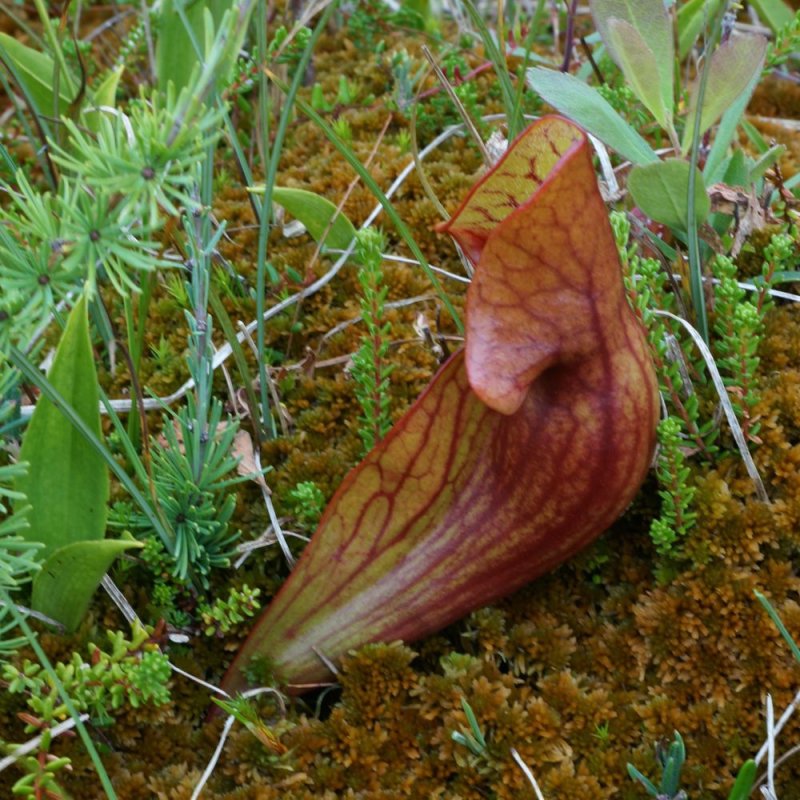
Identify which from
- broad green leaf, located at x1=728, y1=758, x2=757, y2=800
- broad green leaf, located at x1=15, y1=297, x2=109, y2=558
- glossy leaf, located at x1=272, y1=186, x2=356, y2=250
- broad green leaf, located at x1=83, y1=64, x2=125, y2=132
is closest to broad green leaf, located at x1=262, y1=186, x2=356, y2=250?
glossy leaf, located at x1=272, y1=186, x2=356, y2=250

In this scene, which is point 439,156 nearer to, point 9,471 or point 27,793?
point 9,471

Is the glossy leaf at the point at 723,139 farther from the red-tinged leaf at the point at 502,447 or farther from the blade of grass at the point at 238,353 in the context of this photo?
the blade of grass at the point at 238,353

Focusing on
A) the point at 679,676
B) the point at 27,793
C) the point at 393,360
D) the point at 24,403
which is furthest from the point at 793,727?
the point at 24,403

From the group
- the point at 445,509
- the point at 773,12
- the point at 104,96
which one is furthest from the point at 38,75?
the point at 773,12

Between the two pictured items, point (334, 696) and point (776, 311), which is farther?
point (776, 311)

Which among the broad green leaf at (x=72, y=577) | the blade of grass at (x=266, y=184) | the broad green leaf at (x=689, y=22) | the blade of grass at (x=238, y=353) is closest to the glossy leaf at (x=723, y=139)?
the broad green leaf at (x=689, y=22)

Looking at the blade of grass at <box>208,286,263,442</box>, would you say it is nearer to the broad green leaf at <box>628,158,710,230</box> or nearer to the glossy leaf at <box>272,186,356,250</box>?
the glossy leaf at <box>272,186,356,250</box>
